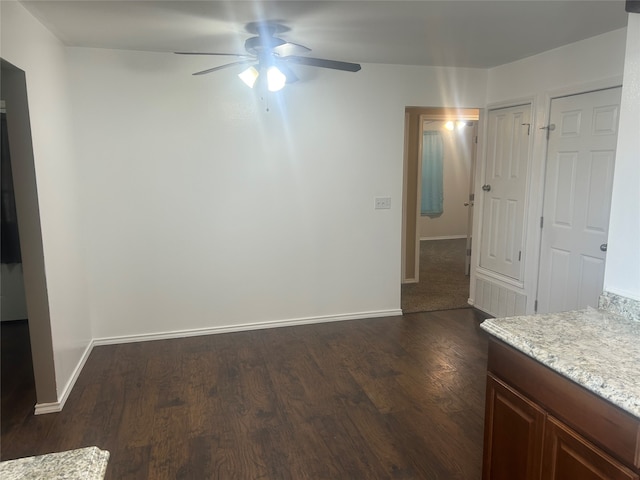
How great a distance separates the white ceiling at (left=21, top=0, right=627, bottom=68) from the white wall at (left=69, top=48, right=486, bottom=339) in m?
0.39

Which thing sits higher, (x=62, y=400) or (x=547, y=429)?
(x=547, y=429)

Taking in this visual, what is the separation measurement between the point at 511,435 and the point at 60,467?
155cm

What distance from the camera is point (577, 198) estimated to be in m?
3.35

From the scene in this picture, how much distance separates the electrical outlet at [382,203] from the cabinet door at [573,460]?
2.92 metres

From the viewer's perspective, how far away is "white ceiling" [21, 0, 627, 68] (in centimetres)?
249

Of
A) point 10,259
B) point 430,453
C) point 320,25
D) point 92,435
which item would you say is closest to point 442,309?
point 430,453

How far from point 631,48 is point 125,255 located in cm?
362

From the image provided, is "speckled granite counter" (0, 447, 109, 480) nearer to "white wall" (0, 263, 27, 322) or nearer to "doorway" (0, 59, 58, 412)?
"doorway" (0, 59, 58, 412)

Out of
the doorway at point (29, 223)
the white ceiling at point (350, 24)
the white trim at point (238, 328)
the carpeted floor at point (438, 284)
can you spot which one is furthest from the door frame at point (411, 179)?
the doorway at point (29, 223)

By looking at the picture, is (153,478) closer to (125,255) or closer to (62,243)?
(62,243)

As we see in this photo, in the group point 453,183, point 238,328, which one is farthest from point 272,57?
point 453,183

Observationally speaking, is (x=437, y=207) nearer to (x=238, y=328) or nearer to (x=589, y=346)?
(x=238, y=328)

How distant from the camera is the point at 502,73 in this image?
13.4 ft

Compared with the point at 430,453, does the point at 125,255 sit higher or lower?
higher
